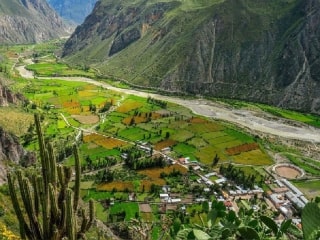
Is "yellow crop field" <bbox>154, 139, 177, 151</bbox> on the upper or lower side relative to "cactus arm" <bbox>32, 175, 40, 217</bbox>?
lower

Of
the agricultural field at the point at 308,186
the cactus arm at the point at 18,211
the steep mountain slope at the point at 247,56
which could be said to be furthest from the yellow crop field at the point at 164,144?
the cactus arm at the point at 18,211

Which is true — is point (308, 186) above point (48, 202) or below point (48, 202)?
below

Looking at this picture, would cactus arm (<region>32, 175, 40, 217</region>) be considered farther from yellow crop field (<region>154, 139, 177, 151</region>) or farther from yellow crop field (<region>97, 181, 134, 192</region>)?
yellow crop field (<region>154, 139, 177, 151</region>)

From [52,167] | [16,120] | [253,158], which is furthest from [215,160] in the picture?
[52,167]

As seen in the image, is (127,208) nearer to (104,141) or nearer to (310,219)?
(104,141)

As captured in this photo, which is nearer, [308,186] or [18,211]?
[18,211]

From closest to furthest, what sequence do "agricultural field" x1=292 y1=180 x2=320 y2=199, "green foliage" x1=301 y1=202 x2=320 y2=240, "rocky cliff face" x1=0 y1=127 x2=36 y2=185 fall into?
"green foliage" x1=301 y1=202 x2=320 y2=240 < "rocky cliff face" x1=0 y1=127 x2=36 y2=185 < "agricultural field" x1=292 y1=180 x2=320 y2=199

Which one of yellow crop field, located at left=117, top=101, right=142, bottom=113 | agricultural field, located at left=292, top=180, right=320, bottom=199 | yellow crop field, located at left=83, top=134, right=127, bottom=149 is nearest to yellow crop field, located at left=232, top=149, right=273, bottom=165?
agricultural field, located at left=292, top=180, right=320, bottom=199

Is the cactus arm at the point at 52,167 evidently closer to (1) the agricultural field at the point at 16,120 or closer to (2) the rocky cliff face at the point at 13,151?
(2) the rocky cliff face at the point at 13,151
